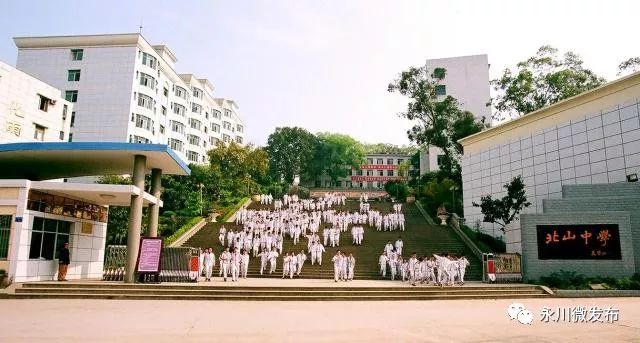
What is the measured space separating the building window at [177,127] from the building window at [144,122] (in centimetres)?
633

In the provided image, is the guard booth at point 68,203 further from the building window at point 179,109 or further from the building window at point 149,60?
the building window at point 179,109

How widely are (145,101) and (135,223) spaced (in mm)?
28315

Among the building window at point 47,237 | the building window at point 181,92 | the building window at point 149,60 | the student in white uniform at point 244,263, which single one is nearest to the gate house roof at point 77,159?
the building window at point 47,237

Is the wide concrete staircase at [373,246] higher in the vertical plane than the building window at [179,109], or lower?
lower

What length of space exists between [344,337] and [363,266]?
A: 479 inches

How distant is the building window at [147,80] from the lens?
39.2 metres

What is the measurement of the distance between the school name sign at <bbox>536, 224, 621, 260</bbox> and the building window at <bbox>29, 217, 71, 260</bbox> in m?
16.7

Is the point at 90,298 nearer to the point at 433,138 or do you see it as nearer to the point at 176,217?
the point at 176,217

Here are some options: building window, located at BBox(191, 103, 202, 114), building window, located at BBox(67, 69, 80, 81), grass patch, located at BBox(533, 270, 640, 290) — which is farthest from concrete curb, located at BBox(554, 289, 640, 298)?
building window, located at BBox(191, 103, 202, 114)

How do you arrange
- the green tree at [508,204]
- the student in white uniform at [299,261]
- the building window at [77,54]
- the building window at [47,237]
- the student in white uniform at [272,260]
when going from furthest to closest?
the building window at [77,54] → the green tree at [508,204] → the student in white uniform at [272,260] → the student in white uniform at [299,261] → the building window at [47,237]

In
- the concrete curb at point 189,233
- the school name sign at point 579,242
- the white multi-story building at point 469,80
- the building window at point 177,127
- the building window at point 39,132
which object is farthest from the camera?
the building window at point 177,127

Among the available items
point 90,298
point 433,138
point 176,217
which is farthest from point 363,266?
point 433,138

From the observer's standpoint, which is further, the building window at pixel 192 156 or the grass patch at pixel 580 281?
the building window at pixel 192 156

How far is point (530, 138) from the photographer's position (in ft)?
73.2
